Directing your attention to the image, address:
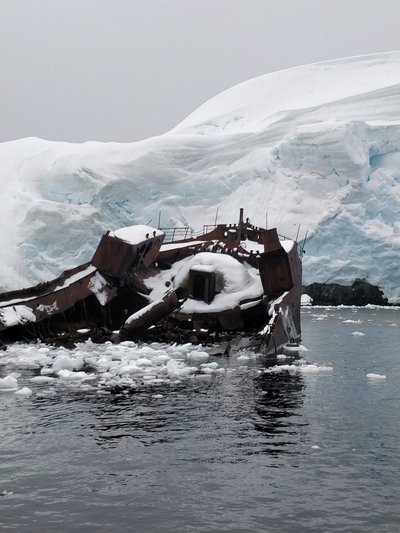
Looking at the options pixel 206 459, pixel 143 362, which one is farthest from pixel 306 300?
pixel 206 459

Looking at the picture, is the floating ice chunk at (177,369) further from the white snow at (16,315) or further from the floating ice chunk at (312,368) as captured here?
the white snow at (16,315)

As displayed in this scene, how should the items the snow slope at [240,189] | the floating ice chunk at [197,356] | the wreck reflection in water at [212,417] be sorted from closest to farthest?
the wreck reflection in water at [212,417] < the floating ice chunk at [197,356] < the snow slope at [240,189]

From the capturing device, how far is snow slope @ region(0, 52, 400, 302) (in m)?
33.9

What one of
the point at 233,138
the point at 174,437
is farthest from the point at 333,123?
the point at 174,437

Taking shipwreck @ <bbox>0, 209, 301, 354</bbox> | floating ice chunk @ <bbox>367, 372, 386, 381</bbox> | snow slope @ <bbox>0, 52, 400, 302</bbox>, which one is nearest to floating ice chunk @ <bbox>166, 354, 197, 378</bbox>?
shipwreck @ <bbox>0, 209, 301, 354</bbox>

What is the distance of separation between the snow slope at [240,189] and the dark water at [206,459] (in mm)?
24112

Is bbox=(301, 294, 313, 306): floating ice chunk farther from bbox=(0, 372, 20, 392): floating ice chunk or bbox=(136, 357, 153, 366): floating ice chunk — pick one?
bbox=(0, 372, 20, 392): floating ice chunk

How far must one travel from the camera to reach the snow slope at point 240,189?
1335 inches

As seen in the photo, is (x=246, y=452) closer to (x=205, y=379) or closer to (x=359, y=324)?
(x=205, y=379)

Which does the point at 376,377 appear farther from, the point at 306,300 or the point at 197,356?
the point at 306,300

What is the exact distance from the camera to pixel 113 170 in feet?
126

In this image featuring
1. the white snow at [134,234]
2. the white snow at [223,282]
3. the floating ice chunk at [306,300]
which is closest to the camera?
the white snow at [223,282]

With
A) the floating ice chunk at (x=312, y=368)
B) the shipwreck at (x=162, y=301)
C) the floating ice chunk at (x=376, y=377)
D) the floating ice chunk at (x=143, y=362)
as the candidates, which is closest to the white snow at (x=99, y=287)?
the shipwreck at (x=162, y=301)

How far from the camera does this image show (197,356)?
13.5m
